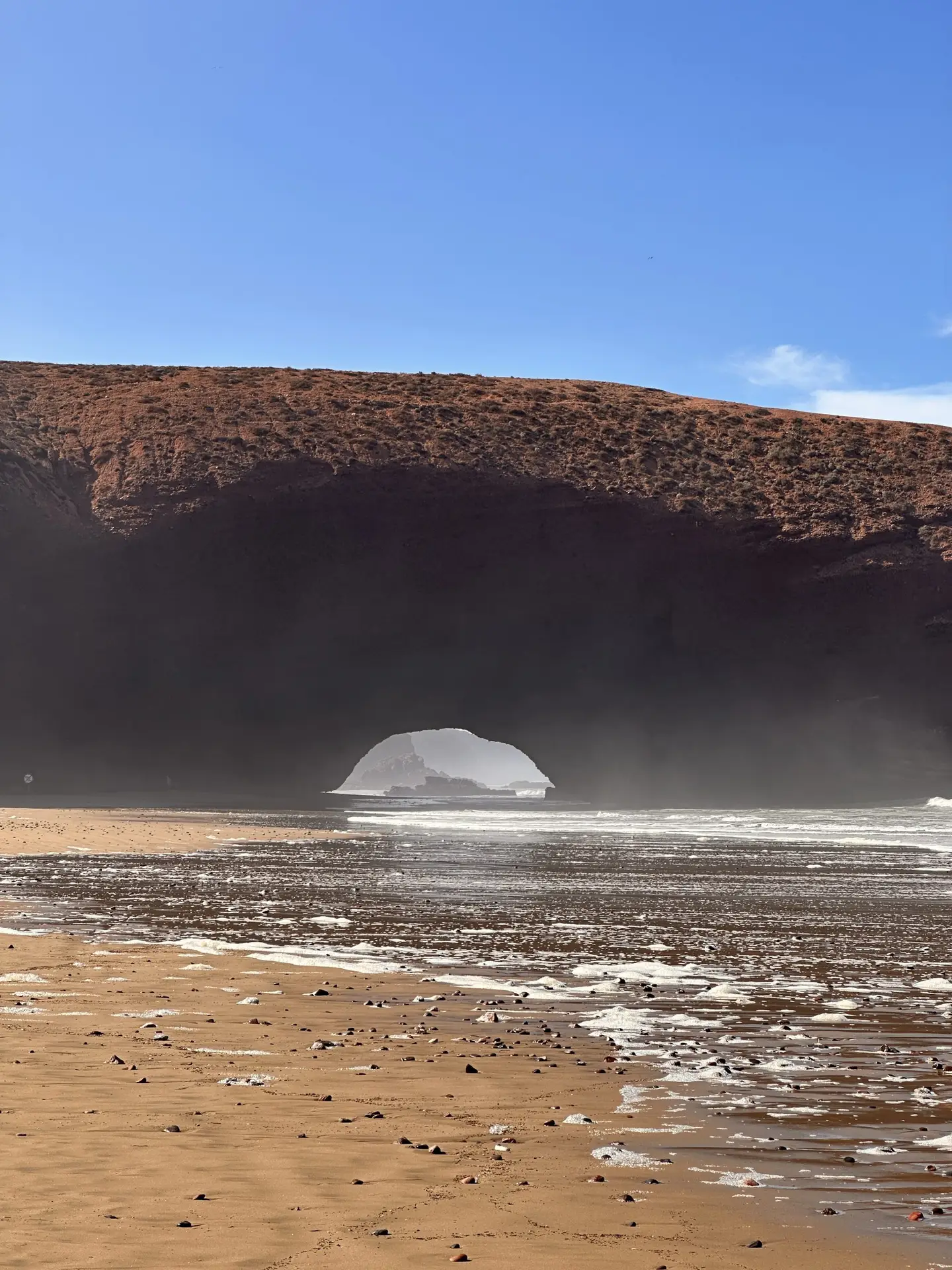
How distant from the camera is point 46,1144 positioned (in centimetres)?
466

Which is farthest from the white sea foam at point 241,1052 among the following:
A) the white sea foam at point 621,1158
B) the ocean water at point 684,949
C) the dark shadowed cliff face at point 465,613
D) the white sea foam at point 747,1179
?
the dark shadowed cliff face at point 465,613

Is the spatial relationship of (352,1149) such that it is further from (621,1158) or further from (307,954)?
(307,954)

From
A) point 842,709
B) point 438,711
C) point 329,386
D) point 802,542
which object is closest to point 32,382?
point 329,386

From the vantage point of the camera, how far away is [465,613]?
5675 cm

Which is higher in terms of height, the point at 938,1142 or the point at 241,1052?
the point at 938,1142

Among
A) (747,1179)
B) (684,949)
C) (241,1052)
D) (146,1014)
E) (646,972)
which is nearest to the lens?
(747,1179)

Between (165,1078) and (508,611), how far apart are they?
51.2 m

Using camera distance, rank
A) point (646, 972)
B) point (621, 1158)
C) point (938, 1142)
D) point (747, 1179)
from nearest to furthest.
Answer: point (747, 1179) → point (621, 1158) → point (938, 1142) → point (646, 972)

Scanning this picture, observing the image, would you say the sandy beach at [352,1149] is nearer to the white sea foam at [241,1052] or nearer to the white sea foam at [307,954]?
the white sea foam at [241,1052]

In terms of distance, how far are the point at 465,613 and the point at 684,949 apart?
46.7m

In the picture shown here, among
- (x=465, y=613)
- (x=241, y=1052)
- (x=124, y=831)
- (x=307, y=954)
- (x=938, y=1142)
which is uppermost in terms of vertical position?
(x=465, y=613)

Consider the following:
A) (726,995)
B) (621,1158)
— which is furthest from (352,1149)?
(726,995)

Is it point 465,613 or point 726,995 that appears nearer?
point 726,995

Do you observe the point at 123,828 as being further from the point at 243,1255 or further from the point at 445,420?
the point at 445,420
